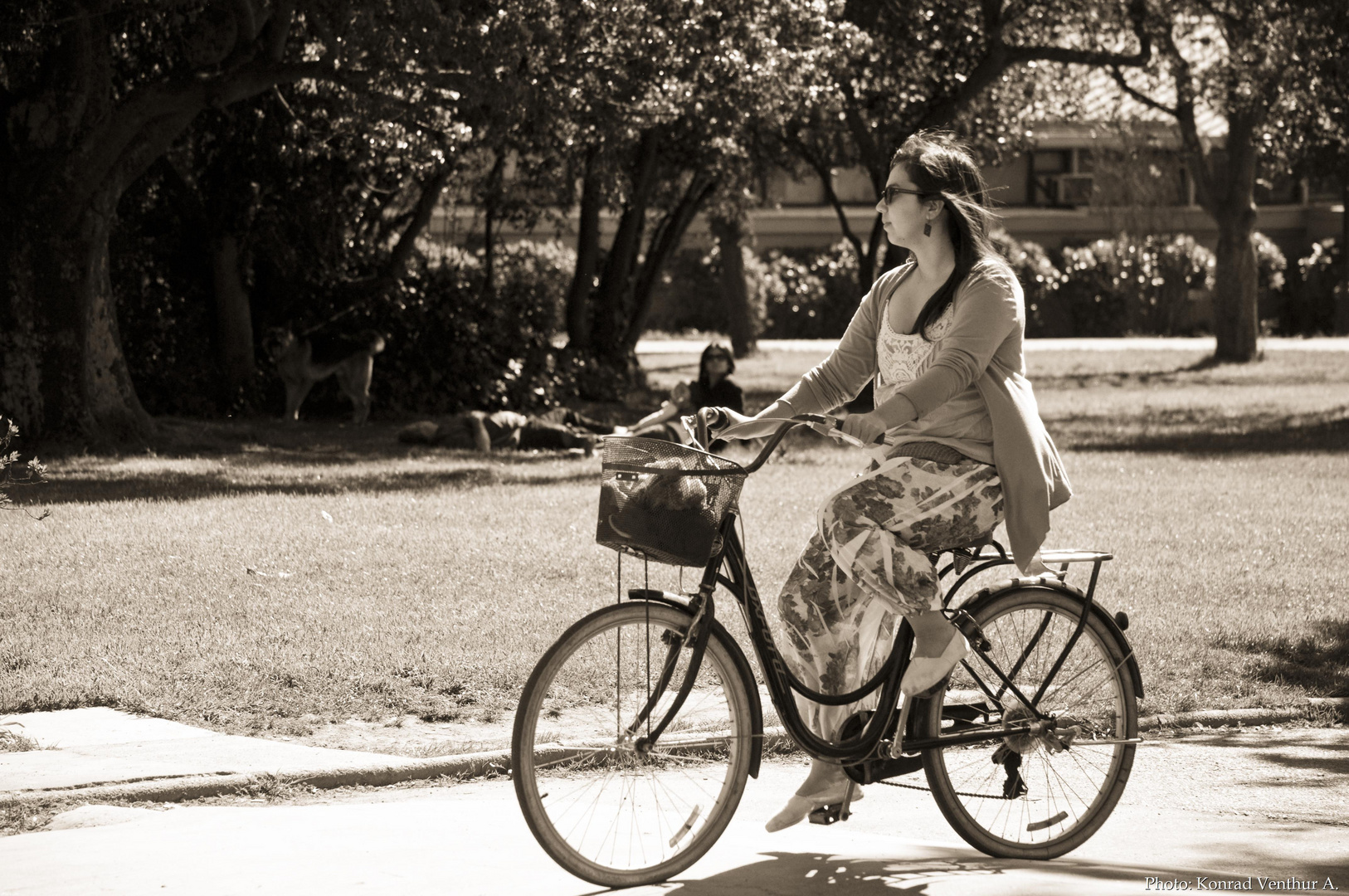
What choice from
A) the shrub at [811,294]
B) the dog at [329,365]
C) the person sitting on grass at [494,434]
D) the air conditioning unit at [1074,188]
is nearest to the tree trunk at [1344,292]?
the air conditioning unit at [1074,188]

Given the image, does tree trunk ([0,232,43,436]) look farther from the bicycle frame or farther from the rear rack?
the rear rack

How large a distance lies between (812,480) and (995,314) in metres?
9.27

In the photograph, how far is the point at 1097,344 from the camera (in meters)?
35.2

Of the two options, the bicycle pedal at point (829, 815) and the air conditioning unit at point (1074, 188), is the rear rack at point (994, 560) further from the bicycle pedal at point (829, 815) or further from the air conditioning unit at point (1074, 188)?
the air conditioning unit at point (1074, 188)

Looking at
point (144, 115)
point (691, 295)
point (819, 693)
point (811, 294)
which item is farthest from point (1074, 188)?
point (819, 693)

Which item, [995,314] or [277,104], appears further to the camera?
[277,104]

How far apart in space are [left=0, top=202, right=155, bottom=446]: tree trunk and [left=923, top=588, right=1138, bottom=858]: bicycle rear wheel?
1183 cm

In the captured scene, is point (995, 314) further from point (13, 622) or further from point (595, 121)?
point (595, 121)

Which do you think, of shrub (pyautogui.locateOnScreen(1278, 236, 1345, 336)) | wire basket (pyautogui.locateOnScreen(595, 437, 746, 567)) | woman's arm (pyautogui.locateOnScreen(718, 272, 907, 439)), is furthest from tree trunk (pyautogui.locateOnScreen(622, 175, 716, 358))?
shrub (pyautogui.locateOnScreen(1278, 236, 1345, 336))

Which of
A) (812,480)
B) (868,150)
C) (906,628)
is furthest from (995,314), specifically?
(868,150)

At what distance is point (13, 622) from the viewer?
729 centimetres

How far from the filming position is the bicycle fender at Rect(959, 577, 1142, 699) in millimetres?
4484

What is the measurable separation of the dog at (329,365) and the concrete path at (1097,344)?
13.8m

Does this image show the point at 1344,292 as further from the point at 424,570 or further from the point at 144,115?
the point at 424,570
